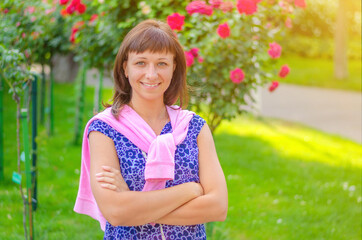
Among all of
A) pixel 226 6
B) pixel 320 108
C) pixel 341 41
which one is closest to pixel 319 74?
pixel 341 41

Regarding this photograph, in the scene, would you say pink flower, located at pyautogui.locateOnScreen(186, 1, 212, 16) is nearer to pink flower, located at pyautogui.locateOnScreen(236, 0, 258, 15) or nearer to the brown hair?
pink flower, located at pyautogui.locateOnScreen(236, 0, 258, 15)

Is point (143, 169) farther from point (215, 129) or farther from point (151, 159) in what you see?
point (215, 129)

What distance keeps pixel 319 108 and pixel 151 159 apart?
353 inches

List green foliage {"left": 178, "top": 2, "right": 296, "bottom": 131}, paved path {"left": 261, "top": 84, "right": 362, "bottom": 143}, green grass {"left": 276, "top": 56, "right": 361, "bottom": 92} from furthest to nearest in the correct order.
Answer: green grass {"left": 276, "top": 56, "right": 361, "bottom": 92}
paved path {"left": 261, "top": 84, "right": 362, "bottom": 143}
green foliage {"left": 178, "top": 2, "right": 296, "bottom": 131}

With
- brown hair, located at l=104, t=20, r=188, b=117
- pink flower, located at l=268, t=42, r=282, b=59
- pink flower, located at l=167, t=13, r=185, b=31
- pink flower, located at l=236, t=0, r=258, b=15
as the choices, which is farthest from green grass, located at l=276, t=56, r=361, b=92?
brown hair, located at l=104, t=20, r=188, b=117

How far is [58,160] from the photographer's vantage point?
5.89 m

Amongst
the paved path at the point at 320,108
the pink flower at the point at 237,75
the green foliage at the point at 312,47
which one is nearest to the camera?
the pink flower at the point at 237,75

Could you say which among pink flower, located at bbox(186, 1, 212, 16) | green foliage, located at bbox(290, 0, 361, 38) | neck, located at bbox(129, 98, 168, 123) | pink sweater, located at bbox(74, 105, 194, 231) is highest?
pink flower, located at bbox(186, 1, 212, 16)

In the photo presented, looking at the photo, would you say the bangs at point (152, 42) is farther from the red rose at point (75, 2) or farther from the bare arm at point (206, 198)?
the red rose at point (75, 2)

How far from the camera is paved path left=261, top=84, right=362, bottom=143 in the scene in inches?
340

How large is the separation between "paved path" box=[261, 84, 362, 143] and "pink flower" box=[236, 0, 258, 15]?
16.9 ft

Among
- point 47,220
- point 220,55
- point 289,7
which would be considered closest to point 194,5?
point 220,55

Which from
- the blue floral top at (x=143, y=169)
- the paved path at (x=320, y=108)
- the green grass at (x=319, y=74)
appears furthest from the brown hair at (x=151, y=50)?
the green grass at (x=319, y=74)

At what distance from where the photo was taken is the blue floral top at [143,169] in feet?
6.16
